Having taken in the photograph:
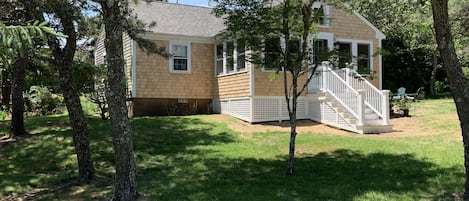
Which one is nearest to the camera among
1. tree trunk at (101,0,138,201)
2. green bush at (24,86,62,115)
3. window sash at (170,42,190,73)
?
tree trunk at (101,0,138,201)

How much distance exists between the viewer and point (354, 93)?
15.3m

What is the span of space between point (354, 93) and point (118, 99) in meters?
9.59

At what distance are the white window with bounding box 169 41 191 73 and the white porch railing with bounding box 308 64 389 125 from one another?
4.99 m

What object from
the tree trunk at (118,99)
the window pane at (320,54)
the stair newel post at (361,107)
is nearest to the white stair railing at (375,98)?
the stair newel post at (361,107)

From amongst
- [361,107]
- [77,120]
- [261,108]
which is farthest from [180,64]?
[77,120]

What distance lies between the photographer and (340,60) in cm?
998

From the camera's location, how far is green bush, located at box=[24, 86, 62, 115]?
2177 cm

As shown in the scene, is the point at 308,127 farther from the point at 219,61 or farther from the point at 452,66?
the point at 452,66

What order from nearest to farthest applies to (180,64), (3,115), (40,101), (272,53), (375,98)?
(272,53), (375,98), (180,64), (3,115), (40,101)

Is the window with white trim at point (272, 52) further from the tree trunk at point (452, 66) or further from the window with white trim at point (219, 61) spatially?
the window with white trim at point (219, 61)

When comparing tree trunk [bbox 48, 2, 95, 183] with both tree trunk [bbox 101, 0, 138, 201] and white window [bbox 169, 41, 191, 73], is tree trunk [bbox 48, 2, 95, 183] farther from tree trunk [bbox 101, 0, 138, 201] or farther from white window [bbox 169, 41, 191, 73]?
white window [bbox 169, 41, 191, 73]

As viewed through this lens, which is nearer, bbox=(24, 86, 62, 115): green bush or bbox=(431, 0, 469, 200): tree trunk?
bbox=(431, 0, 469, 200): tree trunk

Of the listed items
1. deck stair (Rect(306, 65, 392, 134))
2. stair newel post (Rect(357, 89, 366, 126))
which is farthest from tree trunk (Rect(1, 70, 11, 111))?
stair newel post (Rect(357, 89, 366, 126))

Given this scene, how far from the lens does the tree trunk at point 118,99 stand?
759cm
